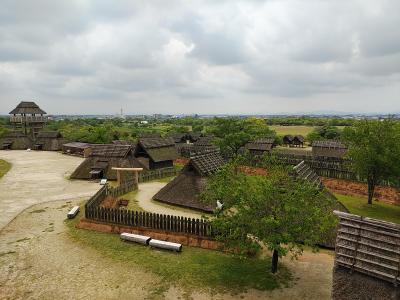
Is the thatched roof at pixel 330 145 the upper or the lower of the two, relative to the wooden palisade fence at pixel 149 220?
upper

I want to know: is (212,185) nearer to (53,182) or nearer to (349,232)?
(349,232)

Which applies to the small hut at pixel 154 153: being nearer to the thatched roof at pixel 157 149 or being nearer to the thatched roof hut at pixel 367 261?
the thatched roof at pixel 157 149

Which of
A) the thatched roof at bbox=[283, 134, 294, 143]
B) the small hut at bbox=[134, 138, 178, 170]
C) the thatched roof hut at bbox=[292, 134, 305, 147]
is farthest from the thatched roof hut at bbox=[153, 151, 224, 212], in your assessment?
the thatched roof at bbox=[283, 134, 294, 143]

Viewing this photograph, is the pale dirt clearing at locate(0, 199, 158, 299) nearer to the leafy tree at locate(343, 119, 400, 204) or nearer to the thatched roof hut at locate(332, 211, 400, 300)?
the thatched roof hut at locate(332, 211, 400, 300)

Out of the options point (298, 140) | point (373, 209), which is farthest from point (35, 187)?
point (298, 140)

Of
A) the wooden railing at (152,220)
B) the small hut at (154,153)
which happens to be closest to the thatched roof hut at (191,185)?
the wooden railing at (152,220)

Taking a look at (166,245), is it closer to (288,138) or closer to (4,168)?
(4,168)
